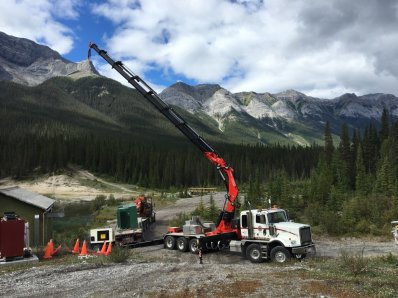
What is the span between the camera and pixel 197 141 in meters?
27.7

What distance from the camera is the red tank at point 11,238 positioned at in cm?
2270

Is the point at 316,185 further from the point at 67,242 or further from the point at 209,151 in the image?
the point at 67,242

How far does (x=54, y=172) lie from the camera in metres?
111

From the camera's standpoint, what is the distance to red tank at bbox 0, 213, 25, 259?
2270 cm

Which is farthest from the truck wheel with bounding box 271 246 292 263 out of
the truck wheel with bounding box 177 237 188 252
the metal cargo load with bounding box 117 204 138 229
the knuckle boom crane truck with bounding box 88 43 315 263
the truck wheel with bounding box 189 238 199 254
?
the metal cargo load with bounding box 117 204 138 229

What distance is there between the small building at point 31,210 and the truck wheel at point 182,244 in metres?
11.6

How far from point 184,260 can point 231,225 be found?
4.12 m

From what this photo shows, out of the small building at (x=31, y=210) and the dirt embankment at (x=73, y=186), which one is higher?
the dirt embankment at (x=73, y=186)

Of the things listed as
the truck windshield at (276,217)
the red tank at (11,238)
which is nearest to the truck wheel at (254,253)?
the truck windshield at (276,217)

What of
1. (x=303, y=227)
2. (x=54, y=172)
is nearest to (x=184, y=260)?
(x=303, y=227)

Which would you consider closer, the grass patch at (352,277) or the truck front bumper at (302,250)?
the grass patch at (352,277)

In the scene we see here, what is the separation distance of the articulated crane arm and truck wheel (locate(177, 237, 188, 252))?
5.61 feet

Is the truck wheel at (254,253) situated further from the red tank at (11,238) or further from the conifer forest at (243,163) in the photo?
the conifer forest at (243,163)

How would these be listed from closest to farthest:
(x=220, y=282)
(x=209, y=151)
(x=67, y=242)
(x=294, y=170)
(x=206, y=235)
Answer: (x=220, y=282), (x=206, y=235), (x=209, y=151), (x=67, y=242), (x=294, y=170)
